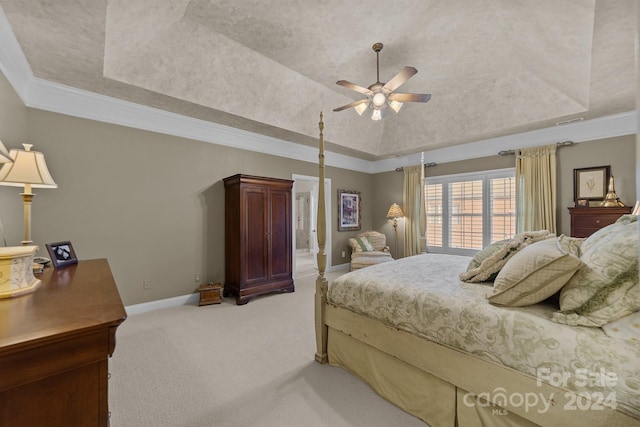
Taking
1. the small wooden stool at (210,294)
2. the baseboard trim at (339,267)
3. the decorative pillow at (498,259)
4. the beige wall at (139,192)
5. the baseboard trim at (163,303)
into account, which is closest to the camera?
the decorative pillow at (498,259)

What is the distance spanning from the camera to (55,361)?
2.57 feet

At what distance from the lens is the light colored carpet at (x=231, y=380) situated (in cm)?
171

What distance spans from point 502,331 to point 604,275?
1.71 feet

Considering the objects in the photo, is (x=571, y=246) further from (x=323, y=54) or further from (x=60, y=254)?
(x=60, y=254)


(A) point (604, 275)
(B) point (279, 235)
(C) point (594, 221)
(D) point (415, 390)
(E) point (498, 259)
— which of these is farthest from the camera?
(B) point (279, 235)

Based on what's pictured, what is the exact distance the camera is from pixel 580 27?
101 inches

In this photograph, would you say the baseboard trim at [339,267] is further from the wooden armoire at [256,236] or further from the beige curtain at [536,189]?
the beige curtain at [536,189]

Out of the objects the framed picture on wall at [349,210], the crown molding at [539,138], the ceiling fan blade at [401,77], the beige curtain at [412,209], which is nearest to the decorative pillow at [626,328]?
the ceiling fan blade at [401,77]

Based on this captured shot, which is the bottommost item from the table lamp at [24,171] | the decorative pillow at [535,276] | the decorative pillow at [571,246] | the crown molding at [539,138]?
the decorative pillow at [535,276]

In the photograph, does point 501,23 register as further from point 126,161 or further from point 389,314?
point 126,161

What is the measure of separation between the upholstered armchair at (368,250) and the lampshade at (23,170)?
4.64 meters

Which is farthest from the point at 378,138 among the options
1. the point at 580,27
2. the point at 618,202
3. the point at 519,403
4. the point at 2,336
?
the point at 2,336

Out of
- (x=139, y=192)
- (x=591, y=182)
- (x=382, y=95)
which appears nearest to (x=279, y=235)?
(x=139, y=192)

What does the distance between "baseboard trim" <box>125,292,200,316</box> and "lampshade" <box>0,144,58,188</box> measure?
2.17 m
